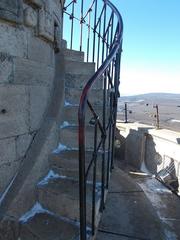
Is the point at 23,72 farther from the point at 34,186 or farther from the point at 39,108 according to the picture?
the point at 34,186

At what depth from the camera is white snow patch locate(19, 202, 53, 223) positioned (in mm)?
2395

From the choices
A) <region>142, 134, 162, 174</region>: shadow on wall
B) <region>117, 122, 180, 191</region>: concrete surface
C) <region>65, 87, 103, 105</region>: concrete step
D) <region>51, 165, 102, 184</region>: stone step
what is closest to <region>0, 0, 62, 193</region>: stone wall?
<region>51, 165, 102, 184</region>: stone step

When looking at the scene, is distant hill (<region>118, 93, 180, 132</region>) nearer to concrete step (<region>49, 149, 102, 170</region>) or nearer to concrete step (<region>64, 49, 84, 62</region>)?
concrete step (<region>64, 49, 84, 62</region>)

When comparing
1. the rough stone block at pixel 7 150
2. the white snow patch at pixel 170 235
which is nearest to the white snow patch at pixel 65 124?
the rough stone block at pixel 7 150

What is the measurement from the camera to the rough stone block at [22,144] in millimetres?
2416

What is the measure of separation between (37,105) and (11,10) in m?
0.91

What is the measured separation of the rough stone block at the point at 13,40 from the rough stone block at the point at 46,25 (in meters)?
0.25

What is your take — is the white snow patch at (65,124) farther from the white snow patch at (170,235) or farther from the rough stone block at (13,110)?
the white snow patch at (170,235)

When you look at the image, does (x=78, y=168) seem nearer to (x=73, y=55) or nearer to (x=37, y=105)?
(x=37, y=105)

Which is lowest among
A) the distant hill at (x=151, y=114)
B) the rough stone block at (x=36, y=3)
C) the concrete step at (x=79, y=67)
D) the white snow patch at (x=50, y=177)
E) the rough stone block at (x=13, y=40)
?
the distant hill at (x=151, y=114)

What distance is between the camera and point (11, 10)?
2.17 meters

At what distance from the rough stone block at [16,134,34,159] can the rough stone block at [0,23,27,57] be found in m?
0.75

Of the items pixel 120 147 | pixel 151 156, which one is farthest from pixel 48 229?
pixel 120 147

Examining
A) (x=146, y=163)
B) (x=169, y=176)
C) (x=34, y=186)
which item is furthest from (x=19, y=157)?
(x=146, y=163)
